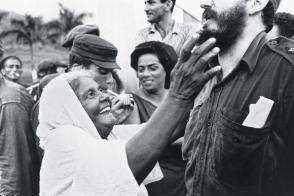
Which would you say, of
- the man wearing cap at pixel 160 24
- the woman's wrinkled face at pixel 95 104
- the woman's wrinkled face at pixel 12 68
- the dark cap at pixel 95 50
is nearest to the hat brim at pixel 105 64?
the dark cap at pixel 95 50

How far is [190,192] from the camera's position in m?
2.47

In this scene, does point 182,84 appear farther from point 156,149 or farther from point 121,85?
point 121,85

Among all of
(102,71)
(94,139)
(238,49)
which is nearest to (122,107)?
(102,71)

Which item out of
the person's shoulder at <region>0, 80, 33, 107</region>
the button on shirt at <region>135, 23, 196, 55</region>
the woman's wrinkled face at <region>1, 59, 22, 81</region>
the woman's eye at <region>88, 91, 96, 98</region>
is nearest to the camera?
the woman's eye at <region>88, 91, 96, 98</region>

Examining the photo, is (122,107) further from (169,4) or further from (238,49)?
(169,4)

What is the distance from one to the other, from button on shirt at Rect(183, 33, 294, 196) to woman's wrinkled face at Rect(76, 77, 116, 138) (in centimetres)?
59

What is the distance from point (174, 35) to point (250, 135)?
294cm

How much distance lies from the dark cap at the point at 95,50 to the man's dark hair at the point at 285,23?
1659 millimetres

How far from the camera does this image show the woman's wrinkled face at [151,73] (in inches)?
167

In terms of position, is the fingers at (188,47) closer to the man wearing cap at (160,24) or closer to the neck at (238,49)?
the neck at (238,49)

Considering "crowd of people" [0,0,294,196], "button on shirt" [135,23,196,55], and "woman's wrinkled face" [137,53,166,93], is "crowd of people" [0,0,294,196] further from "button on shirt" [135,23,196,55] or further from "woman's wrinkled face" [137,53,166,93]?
"button on shirt" [135,23,196,55]

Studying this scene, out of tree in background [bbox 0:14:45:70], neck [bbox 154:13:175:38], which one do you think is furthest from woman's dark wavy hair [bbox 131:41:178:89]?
tree in background [bbox 0:14:45:70]

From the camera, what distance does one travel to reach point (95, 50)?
3.94 m

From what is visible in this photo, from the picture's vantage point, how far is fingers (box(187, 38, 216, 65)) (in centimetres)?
201
